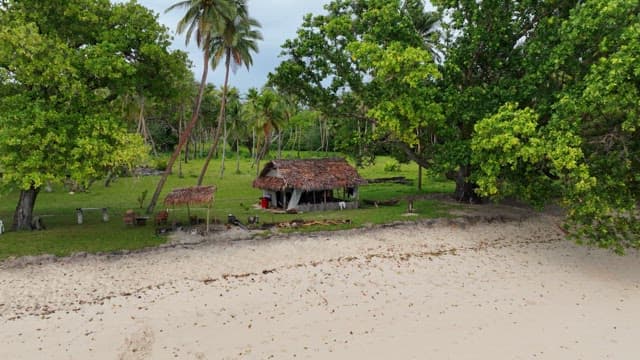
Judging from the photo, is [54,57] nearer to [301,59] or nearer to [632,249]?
[301,59]

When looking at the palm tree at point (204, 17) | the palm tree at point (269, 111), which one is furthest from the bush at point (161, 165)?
the palm tree at point (204, 17)

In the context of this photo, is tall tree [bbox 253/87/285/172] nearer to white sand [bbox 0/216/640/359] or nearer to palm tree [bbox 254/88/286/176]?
palm tree [bbox 254/88/286/176]

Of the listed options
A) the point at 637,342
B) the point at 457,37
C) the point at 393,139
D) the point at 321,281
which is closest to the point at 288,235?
the point at 321,281

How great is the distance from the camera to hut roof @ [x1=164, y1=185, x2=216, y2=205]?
1956 centimetres

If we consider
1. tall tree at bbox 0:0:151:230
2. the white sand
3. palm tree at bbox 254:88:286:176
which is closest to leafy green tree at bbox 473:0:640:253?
the white sand

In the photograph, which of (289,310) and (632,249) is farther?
(632,249)

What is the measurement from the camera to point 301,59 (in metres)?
A: 25.6

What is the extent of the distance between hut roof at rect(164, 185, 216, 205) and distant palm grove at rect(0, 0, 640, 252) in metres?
2.33

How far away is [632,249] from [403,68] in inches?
503

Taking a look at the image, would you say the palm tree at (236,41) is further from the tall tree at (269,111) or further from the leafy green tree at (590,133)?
the leafy green tree at (590,133)

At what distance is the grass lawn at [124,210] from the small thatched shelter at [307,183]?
1.35 m

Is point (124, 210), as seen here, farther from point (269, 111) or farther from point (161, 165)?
point (161, 165)

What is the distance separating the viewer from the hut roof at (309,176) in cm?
2448

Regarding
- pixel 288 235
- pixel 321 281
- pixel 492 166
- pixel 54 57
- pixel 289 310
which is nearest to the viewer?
pixel 289 310
